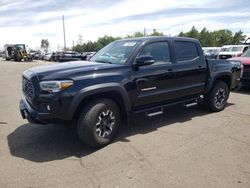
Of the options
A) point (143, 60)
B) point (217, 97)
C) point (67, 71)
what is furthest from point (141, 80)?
point (217, 97)

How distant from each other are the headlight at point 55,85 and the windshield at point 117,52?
1.24m

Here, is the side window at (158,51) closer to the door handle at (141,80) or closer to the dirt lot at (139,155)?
the door handle at (141,80)

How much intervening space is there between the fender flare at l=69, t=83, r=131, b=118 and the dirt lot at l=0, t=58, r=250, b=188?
727 mm

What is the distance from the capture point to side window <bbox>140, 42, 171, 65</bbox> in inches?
208

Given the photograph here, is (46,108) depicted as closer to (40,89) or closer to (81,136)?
(40,89)

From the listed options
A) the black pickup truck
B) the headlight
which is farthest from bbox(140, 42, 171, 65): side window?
the headlight

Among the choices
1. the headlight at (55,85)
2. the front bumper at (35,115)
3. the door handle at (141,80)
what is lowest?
the front bumper at (35,115)

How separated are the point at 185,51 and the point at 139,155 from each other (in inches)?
109

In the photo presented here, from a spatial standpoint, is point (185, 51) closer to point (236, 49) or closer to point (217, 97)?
point (217, 97)

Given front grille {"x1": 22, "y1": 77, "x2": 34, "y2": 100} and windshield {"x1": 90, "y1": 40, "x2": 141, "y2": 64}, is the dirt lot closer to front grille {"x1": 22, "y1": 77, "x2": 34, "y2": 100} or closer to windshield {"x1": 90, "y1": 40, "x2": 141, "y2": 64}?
front grille {"x1": 22, "y1": 77, "x2": 34, "y2": 100}

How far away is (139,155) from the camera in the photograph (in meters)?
4.31

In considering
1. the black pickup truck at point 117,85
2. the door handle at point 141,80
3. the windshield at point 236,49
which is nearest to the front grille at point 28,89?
the black pickup truck at point 117,85

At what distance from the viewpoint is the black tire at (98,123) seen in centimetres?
435

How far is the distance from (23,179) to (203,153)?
266 cm
